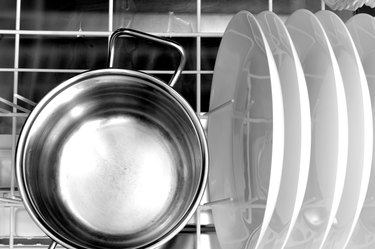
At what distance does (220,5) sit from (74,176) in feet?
1.59

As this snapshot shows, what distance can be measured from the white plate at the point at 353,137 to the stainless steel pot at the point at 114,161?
201 millimetres

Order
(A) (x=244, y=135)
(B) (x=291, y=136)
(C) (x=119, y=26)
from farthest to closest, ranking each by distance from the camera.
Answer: (C) (x=119, y=26)
(A) (x=244, y=135)
(B) (x=291, y=136)

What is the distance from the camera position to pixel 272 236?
66 cm

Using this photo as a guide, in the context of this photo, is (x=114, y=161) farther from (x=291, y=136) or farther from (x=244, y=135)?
(x=291, y=136)

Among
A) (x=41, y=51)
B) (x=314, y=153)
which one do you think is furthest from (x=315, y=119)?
(x=41, y=51)

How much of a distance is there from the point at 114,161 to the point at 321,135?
0.33 metres

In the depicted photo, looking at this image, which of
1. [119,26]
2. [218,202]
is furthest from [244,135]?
[119,26]

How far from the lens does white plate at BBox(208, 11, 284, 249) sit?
2.04 ft

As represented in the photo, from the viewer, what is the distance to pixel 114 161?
0.82m

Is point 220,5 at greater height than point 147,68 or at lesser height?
greater

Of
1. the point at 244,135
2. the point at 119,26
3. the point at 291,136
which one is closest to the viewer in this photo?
the point at 291,136

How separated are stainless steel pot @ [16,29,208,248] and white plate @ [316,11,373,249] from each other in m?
0.20

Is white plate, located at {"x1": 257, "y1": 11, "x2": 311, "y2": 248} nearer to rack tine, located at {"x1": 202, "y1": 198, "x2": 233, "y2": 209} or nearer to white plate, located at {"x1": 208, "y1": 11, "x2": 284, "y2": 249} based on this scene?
white plate, located at {"x1": 208, "y1": 11, "x2": 284, "y2": 249}

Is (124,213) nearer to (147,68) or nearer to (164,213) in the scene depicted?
(164,213)
